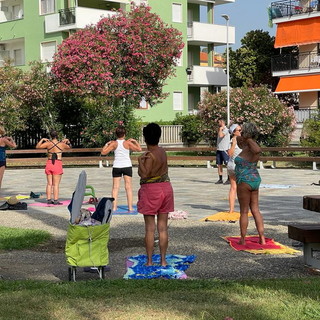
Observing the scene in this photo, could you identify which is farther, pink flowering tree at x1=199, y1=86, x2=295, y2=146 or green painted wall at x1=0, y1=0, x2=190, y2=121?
green painted wall at x1=0, y1=0, x2=190, y2=121

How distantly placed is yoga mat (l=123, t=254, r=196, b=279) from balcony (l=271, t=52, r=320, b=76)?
4014 cm

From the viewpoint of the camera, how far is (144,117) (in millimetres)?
49094

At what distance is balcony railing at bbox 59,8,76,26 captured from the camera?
4450 cm

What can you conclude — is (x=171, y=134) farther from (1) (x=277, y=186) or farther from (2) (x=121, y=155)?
(2) (x=121, y=155)

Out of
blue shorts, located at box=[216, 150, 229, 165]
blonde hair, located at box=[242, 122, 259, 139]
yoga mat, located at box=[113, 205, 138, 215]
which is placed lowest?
yoga mat, located at box=[113, 205, 138, 215]

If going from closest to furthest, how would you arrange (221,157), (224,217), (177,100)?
(224,217)
(221,157)
(177,100)

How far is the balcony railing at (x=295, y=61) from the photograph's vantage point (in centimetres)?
4866

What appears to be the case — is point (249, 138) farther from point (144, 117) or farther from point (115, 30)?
point (144, 117)

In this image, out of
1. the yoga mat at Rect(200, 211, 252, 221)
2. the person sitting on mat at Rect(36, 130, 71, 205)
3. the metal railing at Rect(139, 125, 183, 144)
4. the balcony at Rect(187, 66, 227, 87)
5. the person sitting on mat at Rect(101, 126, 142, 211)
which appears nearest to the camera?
the yoga mat at Rect(200, 211, 252, 221)

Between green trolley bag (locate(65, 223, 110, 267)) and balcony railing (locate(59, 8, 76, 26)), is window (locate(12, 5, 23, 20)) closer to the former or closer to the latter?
balcony railing (locate(59, 8, 76, 26))

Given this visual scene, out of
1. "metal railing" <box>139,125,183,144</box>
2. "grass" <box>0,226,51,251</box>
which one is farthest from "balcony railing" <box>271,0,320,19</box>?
"grass" <box>0,226,51,251</box>

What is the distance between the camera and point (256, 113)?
36344 millimetres

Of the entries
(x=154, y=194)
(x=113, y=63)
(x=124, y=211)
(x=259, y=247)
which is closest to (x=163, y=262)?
(x=154, y=194)

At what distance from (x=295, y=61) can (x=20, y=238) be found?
4037 centimetres
